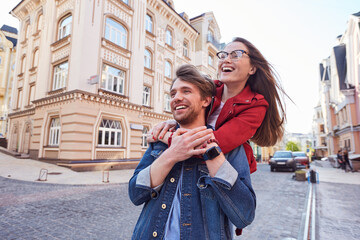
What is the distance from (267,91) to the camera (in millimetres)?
1547

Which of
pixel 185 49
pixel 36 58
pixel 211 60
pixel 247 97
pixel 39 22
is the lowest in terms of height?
pixel 247 97

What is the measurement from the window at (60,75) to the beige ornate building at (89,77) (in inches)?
2.8

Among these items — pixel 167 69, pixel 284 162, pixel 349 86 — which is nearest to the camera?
pixel 284 162

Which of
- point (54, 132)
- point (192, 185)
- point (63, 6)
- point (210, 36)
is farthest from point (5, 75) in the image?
point (192, 185)

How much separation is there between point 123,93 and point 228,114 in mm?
14871

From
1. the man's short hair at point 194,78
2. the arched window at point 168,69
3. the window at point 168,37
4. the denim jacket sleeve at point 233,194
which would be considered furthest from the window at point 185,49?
the denim jacket sleeve at point 233,194

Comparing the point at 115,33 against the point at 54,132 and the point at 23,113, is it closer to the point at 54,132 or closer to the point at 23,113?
the point at 54,132

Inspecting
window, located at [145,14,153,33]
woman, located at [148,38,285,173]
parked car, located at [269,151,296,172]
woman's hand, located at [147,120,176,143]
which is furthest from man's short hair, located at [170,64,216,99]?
window, located at [145,14,153,33]

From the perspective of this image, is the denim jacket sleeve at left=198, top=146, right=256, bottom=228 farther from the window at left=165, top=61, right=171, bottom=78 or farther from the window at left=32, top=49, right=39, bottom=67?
the window at left=32, top=49, right=39, bottom=67

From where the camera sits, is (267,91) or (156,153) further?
(267,91)

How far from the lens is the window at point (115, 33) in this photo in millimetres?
14680

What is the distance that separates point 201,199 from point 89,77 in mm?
13606

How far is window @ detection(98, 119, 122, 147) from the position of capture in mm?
13820

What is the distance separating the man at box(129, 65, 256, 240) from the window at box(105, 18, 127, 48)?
50.1ft
